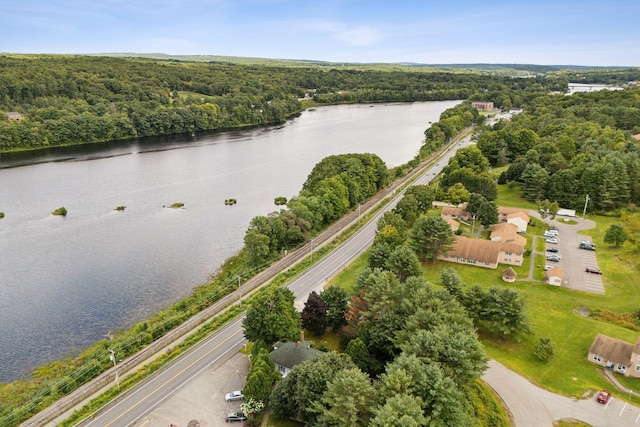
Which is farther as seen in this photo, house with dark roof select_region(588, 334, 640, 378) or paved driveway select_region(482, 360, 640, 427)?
house with dark roof select_region(588, 334, 640, 378)

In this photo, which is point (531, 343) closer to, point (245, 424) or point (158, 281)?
point (245, 424)

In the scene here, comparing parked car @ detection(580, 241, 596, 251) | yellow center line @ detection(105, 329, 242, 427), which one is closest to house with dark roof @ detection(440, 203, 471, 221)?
parked car @ detection(580, 241, 596, 251)

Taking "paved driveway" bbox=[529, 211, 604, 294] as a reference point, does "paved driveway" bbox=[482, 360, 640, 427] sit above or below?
below

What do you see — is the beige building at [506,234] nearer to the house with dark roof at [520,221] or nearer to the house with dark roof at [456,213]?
the house with dark roof at [520,221]

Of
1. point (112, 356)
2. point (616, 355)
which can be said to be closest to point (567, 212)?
point (616, 355)

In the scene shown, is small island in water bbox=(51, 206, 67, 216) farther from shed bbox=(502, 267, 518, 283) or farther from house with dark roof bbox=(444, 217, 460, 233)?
shed bbox=(502, 267, 518, 283)

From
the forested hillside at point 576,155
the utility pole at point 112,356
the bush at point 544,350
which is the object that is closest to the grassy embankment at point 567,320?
the bush at point 544,350
